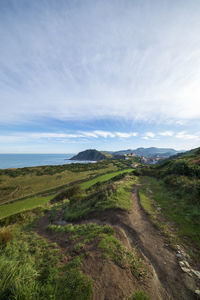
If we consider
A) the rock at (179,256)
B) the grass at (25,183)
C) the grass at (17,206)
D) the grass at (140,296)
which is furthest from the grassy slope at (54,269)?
the grass at (25,183)

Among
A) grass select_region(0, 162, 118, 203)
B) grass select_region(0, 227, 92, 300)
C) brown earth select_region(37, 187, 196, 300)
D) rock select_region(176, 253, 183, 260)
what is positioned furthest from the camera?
grass select_region(0, 162, 118, 203)

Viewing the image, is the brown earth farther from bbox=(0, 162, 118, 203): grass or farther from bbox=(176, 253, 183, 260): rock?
bbox=(0, 162, 118, 203): grass

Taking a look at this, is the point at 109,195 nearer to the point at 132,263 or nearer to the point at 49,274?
the point at 132,263

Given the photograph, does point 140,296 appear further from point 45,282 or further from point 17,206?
point 17,206

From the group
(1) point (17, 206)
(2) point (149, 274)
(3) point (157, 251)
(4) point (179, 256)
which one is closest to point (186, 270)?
(4) point (179, 256)

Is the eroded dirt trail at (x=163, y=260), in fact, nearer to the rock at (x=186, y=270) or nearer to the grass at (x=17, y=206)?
the rock at (x=186, y=270)

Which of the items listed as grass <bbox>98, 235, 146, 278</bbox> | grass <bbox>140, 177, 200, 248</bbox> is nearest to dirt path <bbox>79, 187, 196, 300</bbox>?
grass <bbox>98, 235, 146, 278</bbox>

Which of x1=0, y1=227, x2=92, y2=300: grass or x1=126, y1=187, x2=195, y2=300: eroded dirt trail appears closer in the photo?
x1=0, y1=227, x2=92, y2=300: grass

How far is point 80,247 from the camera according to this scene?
5625 millimetres

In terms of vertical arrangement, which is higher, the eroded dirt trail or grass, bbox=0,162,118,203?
the eroded dirt trail

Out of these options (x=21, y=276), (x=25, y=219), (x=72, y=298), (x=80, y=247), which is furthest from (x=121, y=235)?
(x=25, y=219)

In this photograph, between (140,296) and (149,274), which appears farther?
(149,274)

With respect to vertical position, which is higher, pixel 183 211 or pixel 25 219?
pixel 183 211

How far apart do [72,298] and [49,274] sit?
1.48 metres
